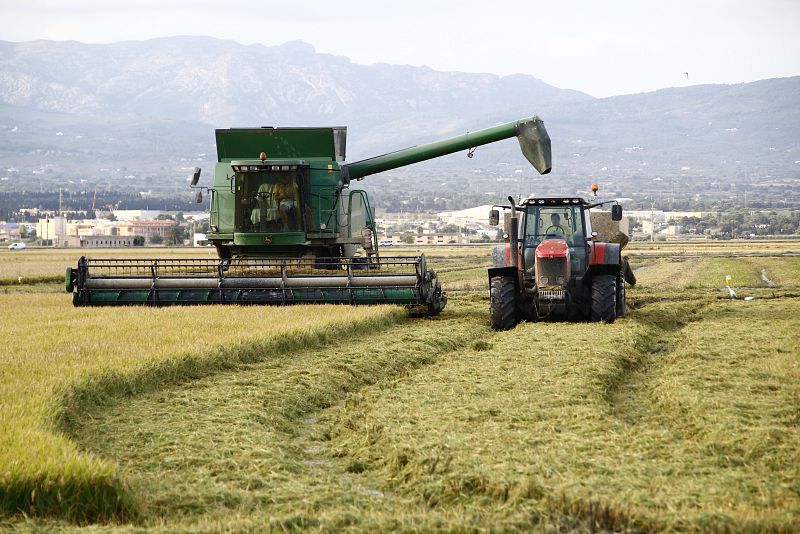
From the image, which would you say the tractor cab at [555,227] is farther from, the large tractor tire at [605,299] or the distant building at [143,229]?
the distant building at [143,229]

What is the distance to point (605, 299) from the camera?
18062mm

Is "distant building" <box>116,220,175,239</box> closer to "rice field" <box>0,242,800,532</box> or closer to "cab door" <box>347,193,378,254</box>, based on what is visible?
"cab door" <box>347,193,378,254</box>

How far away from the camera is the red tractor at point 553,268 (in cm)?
1784

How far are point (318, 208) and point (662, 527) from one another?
1671 cm

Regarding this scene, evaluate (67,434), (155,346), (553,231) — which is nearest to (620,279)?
(553,231)

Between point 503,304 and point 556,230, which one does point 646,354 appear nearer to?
point 503,304

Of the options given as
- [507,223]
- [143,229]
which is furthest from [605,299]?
[143,229]

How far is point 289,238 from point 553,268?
255 inches

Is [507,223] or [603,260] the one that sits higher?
[507,223]

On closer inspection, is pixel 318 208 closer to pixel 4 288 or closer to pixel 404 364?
pixel 404 364

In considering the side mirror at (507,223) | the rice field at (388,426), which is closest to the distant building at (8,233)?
the side mirror at (507,223)

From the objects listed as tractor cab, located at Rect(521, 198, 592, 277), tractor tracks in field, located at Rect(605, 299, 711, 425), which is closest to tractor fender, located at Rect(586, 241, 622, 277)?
tractor cab, located at Rect(521, 198, 592, 277)

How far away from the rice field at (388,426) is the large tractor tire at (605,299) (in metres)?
0.77

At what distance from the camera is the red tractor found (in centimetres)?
1784
